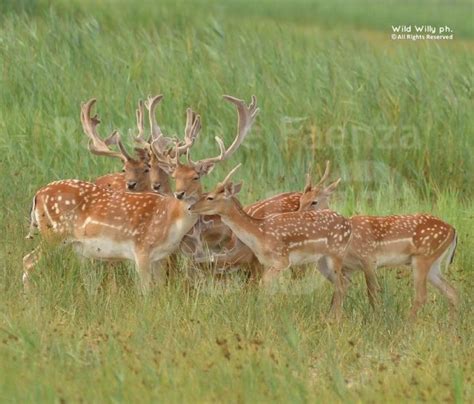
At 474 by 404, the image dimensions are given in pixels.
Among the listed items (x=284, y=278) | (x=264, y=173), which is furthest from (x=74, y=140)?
(x=284, y=278)

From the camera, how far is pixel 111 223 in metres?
8.64

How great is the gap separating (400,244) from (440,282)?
1.30ft

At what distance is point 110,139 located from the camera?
9.73m

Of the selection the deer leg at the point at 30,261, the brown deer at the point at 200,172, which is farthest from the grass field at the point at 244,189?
the brown deer at the point at 200,172

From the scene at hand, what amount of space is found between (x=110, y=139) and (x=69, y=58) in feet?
13.9

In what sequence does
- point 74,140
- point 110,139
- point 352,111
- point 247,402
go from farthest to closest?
point 352,111, point 74,140, point 110,139, point 247,402

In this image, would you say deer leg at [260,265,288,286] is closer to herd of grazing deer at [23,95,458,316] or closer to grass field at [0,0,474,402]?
herd of grazing deer at [23,95,458,316]

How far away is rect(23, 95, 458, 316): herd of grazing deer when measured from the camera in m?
8.55

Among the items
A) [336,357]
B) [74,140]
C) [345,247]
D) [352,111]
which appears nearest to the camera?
[336,357]

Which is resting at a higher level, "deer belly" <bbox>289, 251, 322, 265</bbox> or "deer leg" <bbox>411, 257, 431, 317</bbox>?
"deer belly" <bbox>289, 251, 322, 265</bbox>

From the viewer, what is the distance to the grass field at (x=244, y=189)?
6.85 m

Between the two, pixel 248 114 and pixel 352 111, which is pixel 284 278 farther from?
pixel 352 111

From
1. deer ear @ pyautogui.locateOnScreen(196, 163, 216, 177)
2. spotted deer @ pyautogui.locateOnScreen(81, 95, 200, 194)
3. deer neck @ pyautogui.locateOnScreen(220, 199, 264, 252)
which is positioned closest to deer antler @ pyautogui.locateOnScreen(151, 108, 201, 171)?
spotted deer @ pyautogui.locateOnScreen(81, 95, 200, 194)

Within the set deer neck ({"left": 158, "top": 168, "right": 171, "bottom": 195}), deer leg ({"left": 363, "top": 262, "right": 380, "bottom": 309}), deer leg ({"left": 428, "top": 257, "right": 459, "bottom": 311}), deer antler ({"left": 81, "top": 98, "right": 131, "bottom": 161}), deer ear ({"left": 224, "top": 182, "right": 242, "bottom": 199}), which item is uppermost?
deer antler ({"left": 81, "top": 98, "right": 131, "bottom": 161})
